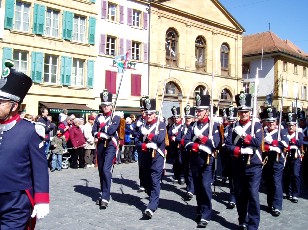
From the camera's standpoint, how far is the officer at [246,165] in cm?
656

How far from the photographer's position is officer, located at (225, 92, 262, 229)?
656 cm

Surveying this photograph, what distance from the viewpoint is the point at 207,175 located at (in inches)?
285

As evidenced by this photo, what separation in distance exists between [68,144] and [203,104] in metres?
8.82

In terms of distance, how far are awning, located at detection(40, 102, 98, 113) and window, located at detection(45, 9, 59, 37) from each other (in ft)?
16.6

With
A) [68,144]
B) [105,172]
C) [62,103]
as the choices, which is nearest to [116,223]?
[105,172]

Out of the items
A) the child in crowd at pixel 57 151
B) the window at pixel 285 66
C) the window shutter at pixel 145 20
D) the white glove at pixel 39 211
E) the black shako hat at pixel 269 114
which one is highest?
the window shutter at pixel 145 20

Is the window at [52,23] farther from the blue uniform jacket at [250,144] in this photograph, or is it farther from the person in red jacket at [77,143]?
the blue uniform jacket at [250,144]

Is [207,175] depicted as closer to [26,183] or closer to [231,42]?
[26,183]

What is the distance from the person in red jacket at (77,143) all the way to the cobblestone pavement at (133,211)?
3.52 m

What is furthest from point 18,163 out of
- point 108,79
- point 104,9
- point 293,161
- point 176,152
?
point 104,9

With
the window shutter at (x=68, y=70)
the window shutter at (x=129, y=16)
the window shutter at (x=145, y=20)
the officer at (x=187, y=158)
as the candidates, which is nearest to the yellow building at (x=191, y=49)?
the window shutter at (x=145, y=20)

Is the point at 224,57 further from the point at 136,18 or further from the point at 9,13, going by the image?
the point at 9,13

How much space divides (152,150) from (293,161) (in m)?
4.03

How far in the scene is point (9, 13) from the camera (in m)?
24.8
